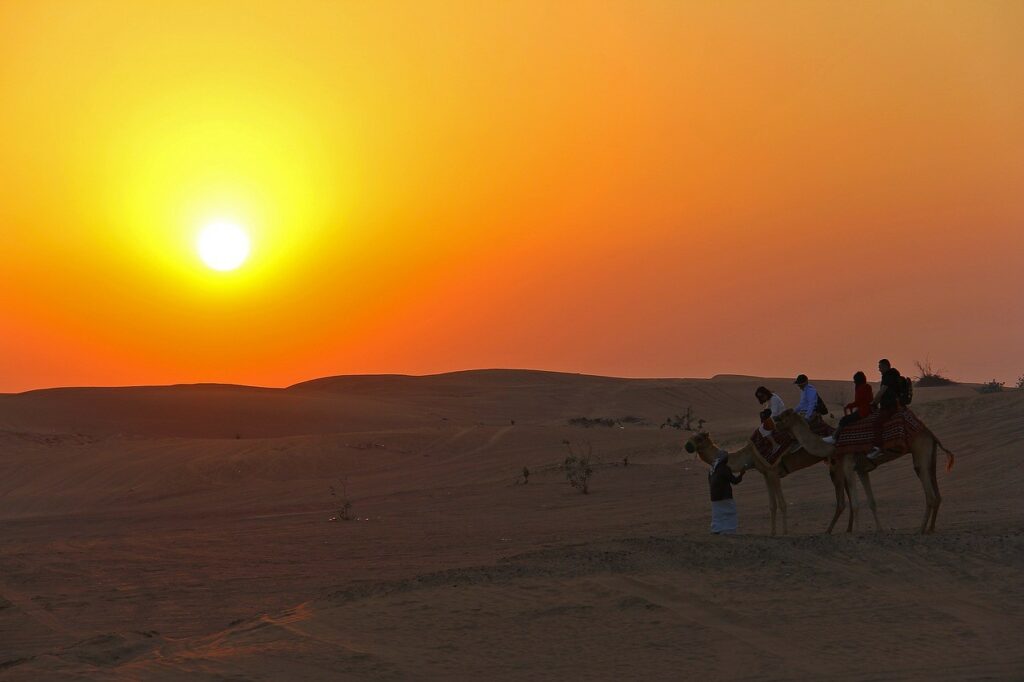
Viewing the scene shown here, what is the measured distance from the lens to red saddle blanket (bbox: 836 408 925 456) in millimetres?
15320

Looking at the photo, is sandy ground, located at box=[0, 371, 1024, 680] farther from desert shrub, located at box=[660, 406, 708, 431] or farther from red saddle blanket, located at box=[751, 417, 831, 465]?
desert shrub, located at box=[660, 406, 708, 431]

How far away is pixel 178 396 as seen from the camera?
74.1 meters

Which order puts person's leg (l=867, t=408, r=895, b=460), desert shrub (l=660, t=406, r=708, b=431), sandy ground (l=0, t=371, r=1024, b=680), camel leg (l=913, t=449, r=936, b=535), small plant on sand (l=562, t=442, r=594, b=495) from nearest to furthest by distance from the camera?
1. sandy ground (l=0, t=371, r=1024, b=680)
2. camel leg (l=913, t=449, r=936, b=535)
3. person's leg (l=867, t=408, r=895, b=460)
4. small plant on sand (l=562, t=442, r=594, b=495)
5. desert shrub (l=660, t=406, r=708, b=431)

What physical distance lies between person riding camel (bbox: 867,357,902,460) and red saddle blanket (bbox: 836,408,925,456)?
43 millimetres

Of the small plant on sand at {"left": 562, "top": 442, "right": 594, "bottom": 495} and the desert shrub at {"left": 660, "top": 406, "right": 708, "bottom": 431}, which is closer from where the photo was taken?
the small plant on sand at {"left": 562, "top": 442, "right": 594, "bottom": 495}

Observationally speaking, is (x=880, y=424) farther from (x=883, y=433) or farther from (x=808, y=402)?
(x=808, y=402)

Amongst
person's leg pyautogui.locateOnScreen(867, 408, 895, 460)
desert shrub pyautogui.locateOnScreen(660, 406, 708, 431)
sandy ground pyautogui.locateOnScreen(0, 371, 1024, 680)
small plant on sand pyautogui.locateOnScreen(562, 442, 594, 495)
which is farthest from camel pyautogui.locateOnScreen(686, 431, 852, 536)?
desert shrub pyautogui.locateOnScreen(660, 406, 708, 431)

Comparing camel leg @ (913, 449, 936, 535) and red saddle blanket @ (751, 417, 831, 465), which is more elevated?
red saddle blanket @ (751, 417, 831, 465)

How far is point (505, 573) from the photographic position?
13352 millimetres

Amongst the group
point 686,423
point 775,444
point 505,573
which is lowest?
point 505,573

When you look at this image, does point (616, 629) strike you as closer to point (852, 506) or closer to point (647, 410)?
point (852, 506)

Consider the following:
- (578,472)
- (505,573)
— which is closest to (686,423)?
(578,472)

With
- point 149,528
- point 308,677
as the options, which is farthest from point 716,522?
point 149,528

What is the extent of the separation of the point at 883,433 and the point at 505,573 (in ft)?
18.1
